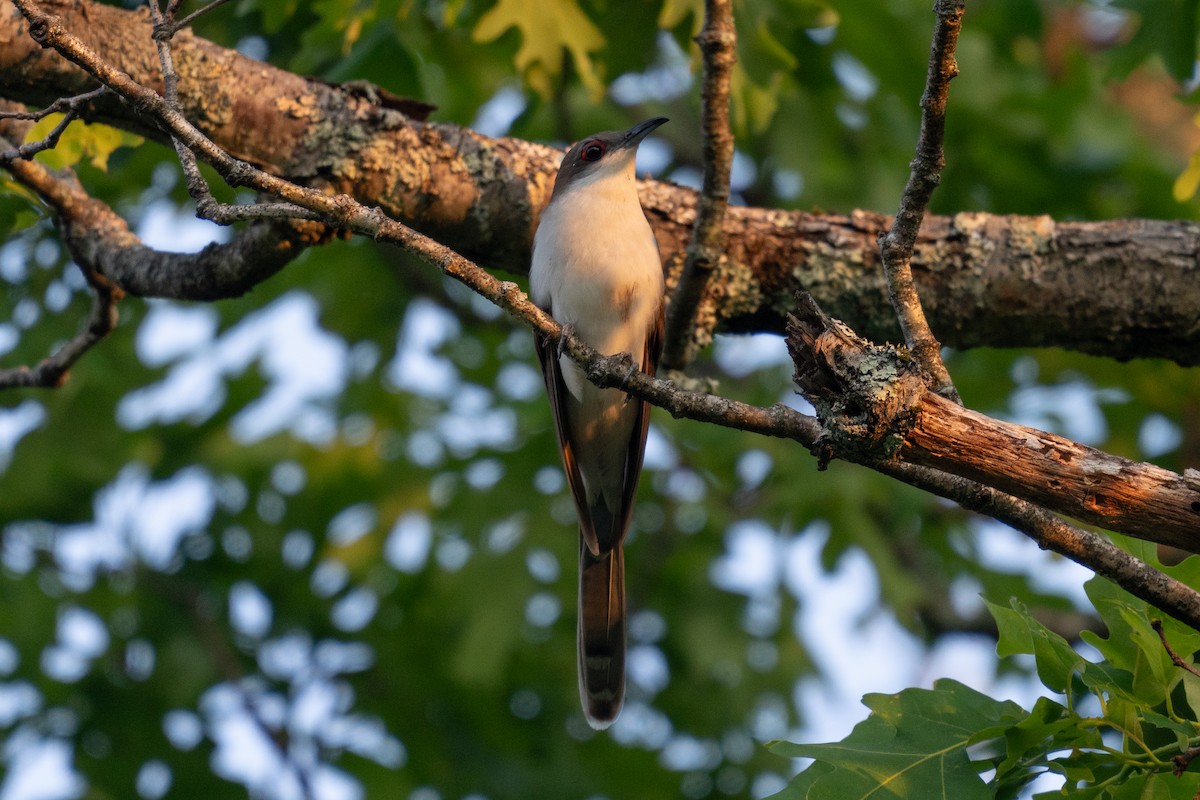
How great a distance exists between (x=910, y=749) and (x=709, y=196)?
211 centimetres

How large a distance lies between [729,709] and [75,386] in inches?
202

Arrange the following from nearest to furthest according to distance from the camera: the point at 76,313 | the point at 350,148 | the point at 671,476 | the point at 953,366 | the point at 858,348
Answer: the point at 858,348, the point at 350,148, the point at 76,313, the point at 953,366, the point at 671,476

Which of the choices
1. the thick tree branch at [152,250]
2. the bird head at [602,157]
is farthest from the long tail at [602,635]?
the thick tree branch at [152,250]

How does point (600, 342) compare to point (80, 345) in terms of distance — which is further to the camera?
point (600, 342)

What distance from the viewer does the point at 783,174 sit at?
299 inches

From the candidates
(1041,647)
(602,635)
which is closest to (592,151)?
(602,635)

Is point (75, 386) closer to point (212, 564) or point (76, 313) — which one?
point (76, 313)

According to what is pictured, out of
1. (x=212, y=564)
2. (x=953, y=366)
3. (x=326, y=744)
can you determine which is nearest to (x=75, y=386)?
(x=212, y=564)

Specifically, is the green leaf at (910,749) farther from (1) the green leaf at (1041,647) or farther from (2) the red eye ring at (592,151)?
(2) the red eye ring at (592,151)

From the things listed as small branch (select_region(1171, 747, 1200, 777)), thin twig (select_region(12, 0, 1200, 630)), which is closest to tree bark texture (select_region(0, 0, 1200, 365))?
thin twig (select_region(12, 0, 1200, 630))

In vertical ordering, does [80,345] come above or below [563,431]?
above

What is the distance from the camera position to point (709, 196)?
4.27 meters

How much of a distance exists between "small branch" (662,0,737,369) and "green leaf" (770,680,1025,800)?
181 centimetres

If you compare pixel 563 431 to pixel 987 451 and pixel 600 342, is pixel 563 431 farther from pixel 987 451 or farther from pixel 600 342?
pixel 987 451
